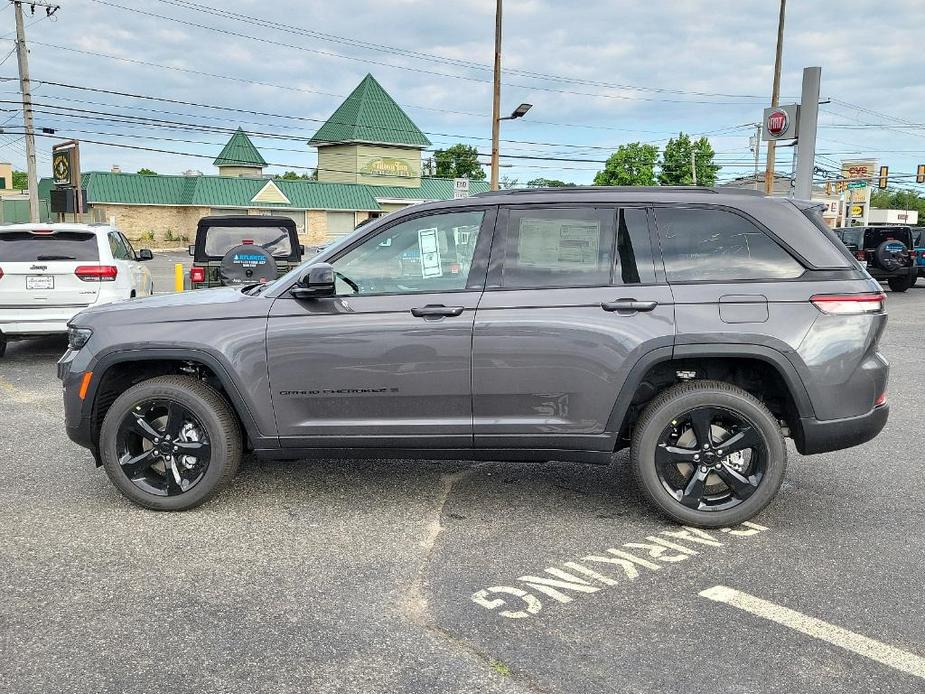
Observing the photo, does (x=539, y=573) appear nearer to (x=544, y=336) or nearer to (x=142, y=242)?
(x=544, y=336)

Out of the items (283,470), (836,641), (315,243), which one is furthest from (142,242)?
(836,641)

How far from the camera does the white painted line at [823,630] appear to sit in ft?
10.2

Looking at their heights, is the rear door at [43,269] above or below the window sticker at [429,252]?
below

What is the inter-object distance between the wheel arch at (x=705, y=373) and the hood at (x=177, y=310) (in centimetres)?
207

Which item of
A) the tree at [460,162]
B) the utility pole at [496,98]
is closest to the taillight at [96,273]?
the utility pole at [496,98]

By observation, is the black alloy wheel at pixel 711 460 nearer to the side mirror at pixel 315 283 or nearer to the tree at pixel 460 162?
the side mirror at pixel 315 283

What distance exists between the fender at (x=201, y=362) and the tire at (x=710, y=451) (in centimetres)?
208

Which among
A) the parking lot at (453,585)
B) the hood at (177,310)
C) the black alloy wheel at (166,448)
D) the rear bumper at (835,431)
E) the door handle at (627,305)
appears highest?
the door handle at (627,305)

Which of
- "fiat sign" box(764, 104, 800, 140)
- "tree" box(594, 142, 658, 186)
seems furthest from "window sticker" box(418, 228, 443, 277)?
"tree" box(594, 142, 658, 186)

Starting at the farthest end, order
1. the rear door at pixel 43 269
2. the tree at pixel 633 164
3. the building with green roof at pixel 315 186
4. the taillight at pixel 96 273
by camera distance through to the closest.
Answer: the tree at pixel 633 164 < the building with green roof at pixel 315 186 < the taillight at pixel 96 273 < the rear door at pixel 43 269

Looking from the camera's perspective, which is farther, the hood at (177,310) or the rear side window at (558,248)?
the hood at (177,310)

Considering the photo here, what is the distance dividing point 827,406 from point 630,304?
1182 mm

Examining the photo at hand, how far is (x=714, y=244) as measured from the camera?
4.52m

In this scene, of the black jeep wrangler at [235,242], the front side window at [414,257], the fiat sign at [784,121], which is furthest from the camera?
the fiat sign at [784,121]
